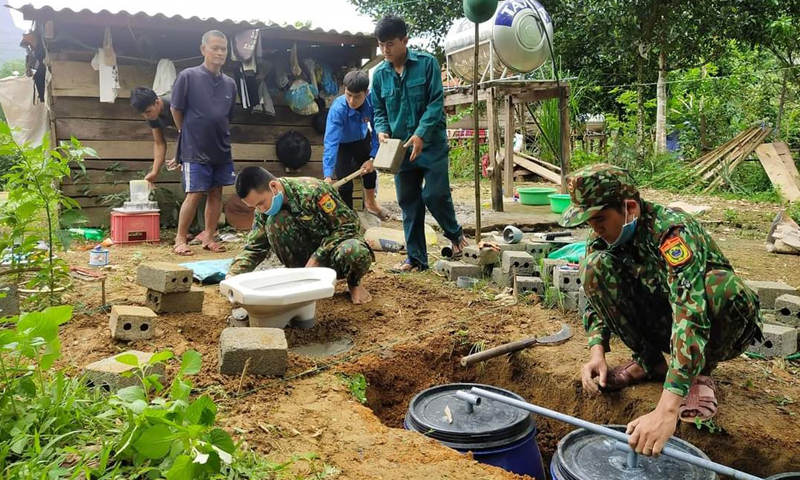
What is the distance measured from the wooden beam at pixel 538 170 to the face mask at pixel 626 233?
26.7ft

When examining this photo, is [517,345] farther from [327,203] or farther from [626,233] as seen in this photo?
[327,203]

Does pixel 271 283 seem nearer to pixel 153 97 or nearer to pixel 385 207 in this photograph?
pixel 153 97

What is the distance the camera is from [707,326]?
193 cm

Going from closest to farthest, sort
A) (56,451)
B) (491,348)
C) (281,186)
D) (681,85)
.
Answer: (56,451), (491,348), (281,186), (681,85)

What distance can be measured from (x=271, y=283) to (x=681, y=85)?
35.9 feet

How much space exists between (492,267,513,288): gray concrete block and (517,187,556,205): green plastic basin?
451 cm

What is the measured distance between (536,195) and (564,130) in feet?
3.06

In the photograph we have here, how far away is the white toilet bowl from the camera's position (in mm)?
2969

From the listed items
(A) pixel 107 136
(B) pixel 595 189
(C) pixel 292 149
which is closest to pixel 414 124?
(B) pixel 595 189

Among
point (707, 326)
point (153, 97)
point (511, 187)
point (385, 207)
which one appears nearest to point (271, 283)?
point (707, 326)

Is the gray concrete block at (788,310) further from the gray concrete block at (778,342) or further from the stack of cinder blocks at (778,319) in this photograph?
the gray concrete block at (778,342)

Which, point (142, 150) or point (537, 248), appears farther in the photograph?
point (142, 150)

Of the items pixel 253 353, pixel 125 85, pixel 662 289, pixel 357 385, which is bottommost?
pixel 357 385

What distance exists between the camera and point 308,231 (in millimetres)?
3738
